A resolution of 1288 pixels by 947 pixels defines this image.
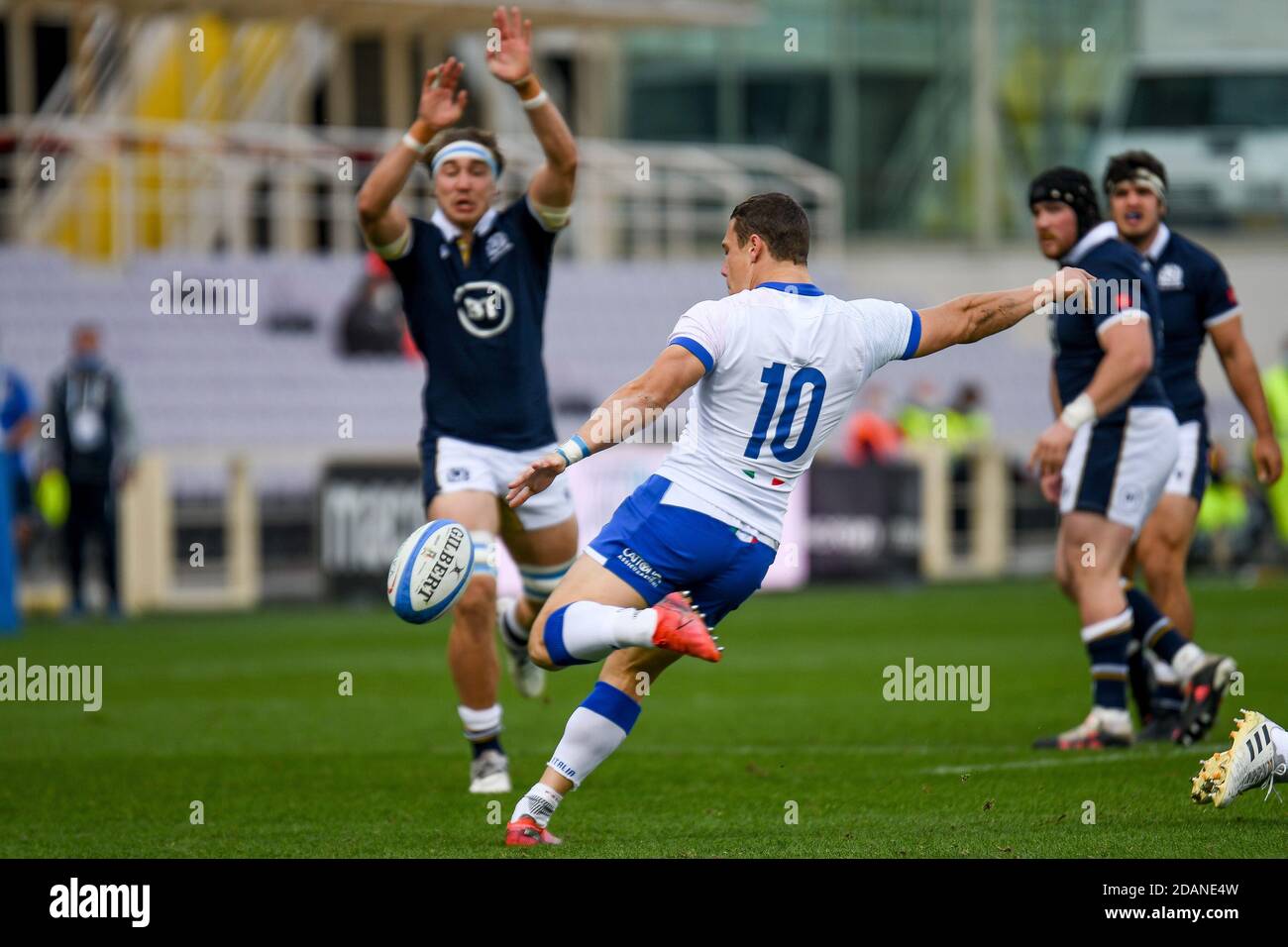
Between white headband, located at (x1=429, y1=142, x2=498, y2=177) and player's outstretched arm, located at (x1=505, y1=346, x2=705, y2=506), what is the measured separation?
2.34 metres

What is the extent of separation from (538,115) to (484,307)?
2.82 ft

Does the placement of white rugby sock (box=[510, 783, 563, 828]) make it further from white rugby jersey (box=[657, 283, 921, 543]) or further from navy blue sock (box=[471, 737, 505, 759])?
navy blue sock (box=[471, 737, 505, 759])

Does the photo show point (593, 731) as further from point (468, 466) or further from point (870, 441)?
point (870, 441)

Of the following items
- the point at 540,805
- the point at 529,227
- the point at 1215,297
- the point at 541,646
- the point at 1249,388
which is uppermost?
the point at 529,227

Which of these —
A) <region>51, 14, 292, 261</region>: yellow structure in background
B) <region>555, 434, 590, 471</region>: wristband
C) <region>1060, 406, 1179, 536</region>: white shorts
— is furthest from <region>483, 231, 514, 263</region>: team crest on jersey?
<region>51, 14, 292, 261</region>: yellow structure in background

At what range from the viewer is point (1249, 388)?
30.8 ft

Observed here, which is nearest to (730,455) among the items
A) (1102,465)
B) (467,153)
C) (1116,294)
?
(467,153)

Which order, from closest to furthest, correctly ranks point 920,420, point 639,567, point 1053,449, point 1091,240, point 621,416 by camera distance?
point 621,416
point 639,567
point 1053,449
point 1091,240
point 920,420

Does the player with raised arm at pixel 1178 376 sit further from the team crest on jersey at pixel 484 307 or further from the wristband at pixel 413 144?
the wristband at pixel 413 144

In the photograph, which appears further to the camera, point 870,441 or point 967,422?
point 967,422

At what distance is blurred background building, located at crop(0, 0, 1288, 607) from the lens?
21875 mm

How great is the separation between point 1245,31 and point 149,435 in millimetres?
20491

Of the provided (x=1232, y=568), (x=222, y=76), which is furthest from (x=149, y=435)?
(x=1232, y=568)

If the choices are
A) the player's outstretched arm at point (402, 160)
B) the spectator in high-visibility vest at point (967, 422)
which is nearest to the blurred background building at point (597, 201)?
the spectator in high-visibility vest at point (967, 422)
